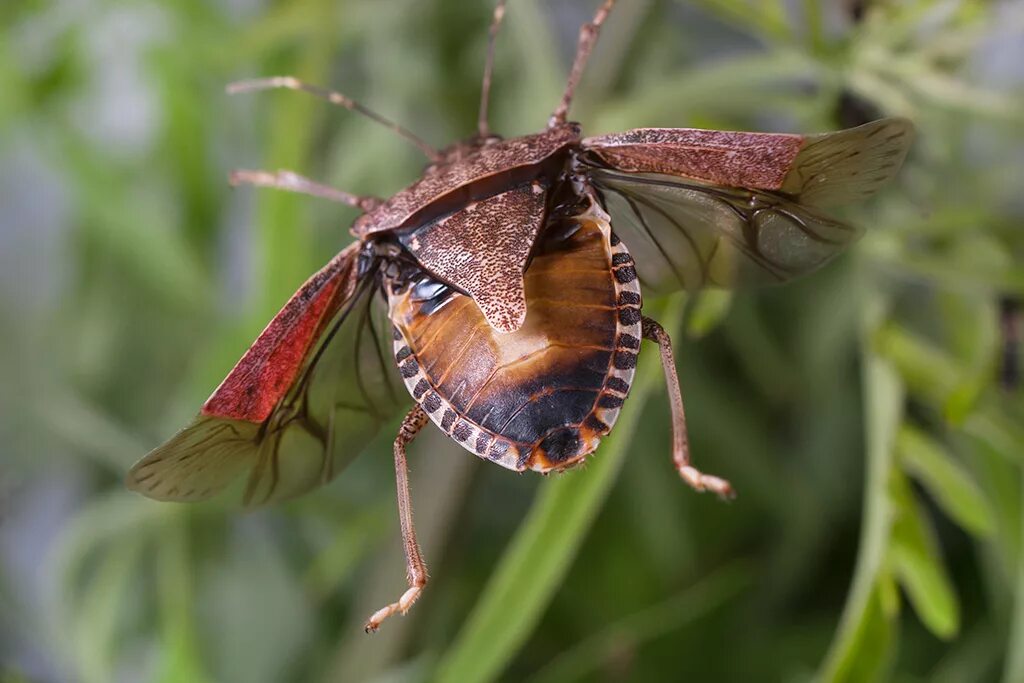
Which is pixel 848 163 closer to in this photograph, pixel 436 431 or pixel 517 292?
pixel 517 292

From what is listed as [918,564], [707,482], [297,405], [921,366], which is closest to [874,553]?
[918,564]

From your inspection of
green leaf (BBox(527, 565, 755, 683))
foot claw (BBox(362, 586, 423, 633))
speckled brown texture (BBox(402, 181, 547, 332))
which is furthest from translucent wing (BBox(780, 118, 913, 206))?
green leaf (BBox(527, 565, 755, 683))

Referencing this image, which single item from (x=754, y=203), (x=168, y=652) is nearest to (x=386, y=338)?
(x=754, y=203)

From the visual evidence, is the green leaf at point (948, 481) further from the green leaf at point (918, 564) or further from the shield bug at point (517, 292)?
the shield bug at point (517, 292)

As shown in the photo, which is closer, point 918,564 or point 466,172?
point 466,172

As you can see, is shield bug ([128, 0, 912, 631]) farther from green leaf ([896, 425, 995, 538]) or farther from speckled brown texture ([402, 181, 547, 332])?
green leaf ([896, 425, 995, 538])

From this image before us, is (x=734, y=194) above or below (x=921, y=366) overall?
above

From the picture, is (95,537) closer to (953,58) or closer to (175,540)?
(175,540)
